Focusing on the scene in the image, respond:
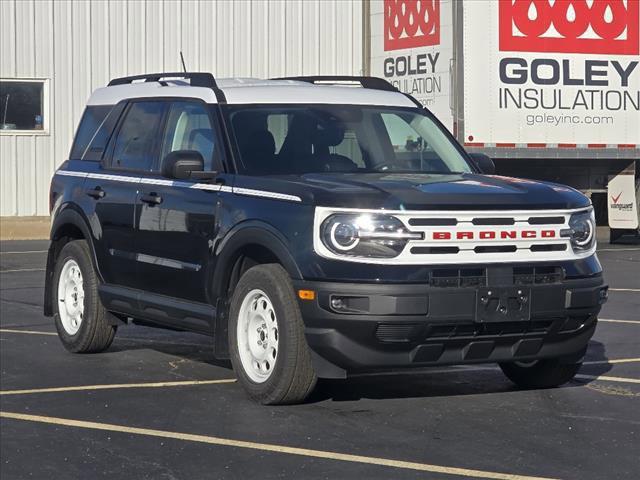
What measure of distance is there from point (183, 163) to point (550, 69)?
12.7 metres

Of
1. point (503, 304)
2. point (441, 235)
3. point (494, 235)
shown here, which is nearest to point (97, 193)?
point (441, 235)

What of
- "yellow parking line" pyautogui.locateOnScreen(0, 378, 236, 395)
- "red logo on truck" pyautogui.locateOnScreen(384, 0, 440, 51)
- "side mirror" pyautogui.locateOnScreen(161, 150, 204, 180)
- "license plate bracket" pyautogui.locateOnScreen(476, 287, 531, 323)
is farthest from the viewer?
"red logo on truck" pyautogui.locateOnScreen(384, 0, 440, 51)

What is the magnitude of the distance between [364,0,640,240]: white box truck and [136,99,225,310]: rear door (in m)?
11.2

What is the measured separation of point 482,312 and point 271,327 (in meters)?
1.25

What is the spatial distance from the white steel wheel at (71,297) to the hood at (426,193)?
259 cm

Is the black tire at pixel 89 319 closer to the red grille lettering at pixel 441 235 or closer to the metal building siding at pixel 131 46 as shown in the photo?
the red grille lettering at pixel 441 235

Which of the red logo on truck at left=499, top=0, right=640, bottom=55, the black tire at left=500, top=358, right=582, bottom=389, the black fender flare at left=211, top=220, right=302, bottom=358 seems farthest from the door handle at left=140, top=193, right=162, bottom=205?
the red logo on truck at left=499, top=0, right=640, bottom=55

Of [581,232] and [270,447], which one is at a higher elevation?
[581,232]

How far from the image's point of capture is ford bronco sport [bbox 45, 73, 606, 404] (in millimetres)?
7633

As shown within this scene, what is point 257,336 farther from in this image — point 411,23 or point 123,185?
point 411,23

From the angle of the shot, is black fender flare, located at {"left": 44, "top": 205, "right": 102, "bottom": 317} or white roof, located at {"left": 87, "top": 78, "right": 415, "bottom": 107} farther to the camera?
black fender flare, located at {"left": 44, "top": 205, "right": 102, "bottom": 317}

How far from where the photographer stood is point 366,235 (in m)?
7.62

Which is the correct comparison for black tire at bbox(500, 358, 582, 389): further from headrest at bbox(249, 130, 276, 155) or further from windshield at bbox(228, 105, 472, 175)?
headrest at bbox(249, 130, 276, 155)

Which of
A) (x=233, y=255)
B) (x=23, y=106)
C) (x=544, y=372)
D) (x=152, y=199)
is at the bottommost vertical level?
(x=544, y=372)
